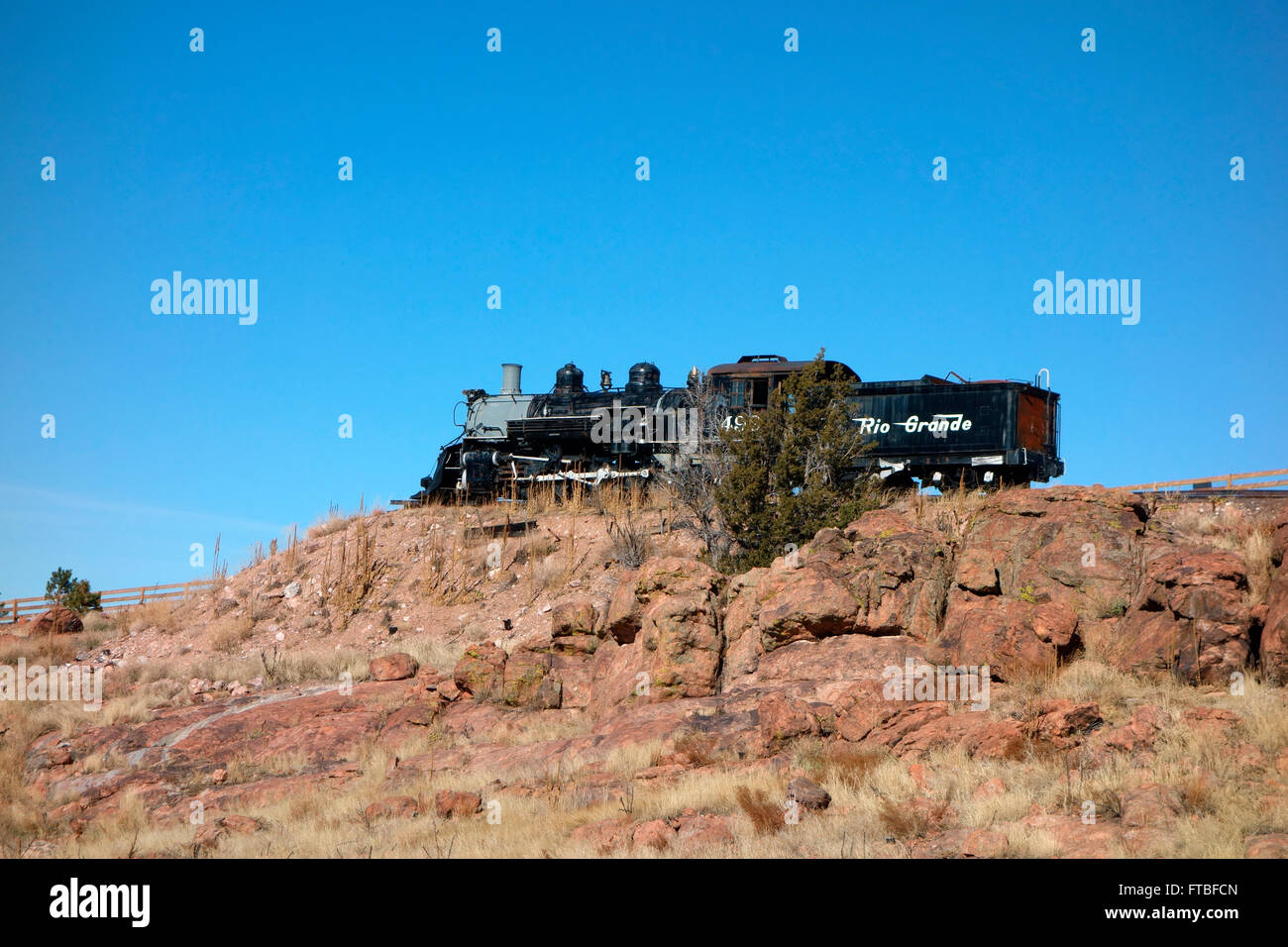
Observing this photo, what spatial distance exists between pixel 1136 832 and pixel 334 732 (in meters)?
12.3

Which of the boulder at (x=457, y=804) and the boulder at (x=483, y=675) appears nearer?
the boulder at (x=457, y=804)

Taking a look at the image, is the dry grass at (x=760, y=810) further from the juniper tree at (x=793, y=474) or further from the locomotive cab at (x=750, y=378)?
the locomotive cab at (x=750, y=378)

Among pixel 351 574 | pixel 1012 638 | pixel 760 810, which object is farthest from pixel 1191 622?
pixel 351 574

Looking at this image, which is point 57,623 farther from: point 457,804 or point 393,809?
point 457,804

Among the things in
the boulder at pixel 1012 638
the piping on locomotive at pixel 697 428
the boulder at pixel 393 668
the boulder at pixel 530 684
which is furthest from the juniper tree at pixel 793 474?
the boulder at pixel 393 668

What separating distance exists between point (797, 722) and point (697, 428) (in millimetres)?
16795

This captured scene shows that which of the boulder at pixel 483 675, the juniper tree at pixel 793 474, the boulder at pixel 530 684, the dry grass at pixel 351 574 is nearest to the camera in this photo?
the boulder at pixel 530 684

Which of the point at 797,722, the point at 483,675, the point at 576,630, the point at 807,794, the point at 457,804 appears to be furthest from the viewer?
the point at 576,630

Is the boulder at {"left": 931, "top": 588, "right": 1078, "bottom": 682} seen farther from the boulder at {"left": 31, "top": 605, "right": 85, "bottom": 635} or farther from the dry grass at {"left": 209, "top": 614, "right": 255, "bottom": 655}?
the boulder at {"left": 31, "top": 605, "right": 85, "bottom": 635}

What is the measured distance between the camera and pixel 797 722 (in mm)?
13289

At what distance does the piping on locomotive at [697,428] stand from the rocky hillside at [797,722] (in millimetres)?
6331

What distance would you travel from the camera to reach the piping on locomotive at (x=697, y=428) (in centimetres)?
2791

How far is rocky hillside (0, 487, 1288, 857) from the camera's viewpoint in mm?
10594
